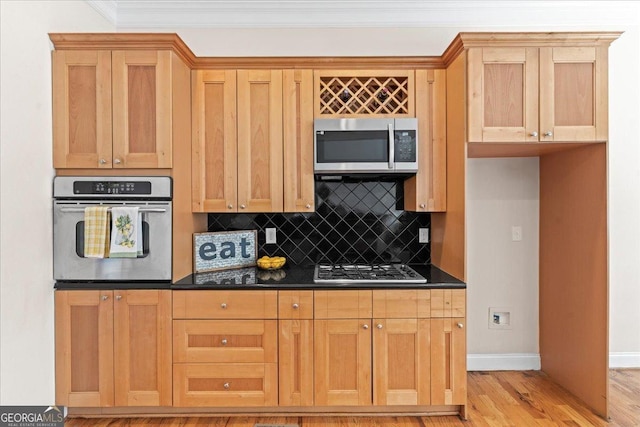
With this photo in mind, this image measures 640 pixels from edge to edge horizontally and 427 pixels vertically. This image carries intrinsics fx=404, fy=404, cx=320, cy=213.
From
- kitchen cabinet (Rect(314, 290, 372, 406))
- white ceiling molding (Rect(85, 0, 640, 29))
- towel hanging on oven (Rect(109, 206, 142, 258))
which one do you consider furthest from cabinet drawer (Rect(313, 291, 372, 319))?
white ceiling molding (Rect(85, 0, 640, 29))

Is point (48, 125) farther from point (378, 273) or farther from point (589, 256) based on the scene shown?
point (589, 256)

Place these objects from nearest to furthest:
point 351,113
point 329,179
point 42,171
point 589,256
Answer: point 42,171 < point 589,256 < point 351,113 < point 329,179

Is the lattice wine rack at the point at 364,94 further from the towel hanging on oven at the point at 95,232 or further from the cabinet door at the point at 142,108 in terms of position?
the towel hanging on oven at the point at 95,232

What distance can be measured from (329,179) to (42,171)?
1.81 m

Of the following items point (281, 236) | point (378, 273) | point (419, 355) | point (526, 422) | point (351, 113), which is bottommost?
point (526, 422)

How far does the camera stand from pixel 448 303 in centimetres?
240

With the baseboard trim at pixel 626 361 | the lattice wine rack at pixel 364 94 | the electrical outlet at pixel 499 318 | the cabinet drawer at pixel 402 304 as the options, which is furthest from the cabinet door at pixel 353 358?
the baseboard trim at pixel 626 361

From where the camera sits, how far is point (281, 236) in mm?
3107

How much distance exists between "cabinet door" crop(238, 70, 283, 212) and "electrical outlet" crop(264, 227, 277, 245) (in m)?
0.37

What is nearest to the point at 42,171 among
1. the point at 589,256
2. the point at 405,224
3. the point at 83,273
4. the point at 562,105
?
the point at 83,273

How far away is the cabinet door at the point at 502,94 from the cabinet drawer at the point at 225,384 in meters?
1.88

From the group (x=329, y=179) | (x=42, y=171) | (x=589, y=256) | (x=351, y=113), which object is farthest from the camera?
(x=329, y=179)

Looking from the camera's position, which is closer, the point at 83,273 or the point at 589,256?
the point at 83,273

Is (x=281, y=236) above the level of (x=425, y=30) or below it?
below
